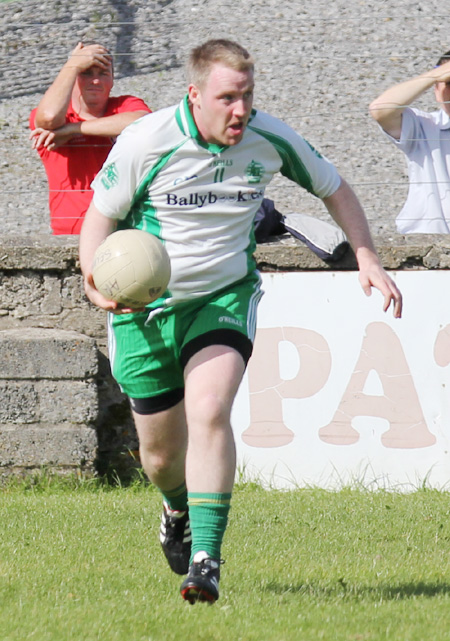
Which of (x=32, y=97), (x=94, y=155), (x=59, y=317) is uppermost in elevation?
(x=94, y=155)

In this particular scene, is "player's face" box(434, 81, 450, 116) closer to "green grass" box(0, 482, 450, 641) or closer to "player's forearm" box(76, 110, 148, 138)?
"player's forearm" box(76, 110, 148, 138)

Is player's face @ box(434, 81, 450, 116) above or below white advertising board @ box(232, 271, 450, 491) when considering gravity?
above

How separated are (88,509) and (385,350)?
2.48 m

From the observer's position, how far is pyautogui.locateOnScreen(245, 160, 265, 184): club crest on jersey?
A: 454cm

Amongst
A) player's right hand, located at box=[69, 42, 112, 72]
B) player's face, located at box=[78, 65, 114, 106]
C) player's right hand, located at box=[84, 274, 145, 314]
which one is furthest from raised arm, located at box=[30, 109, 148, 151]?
player's right hand, located at box=[84, 274, 145, 314]

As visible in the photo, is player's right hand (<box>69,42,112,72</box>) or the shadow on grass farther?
player's right hand (<box>69,42,112,72</box>)

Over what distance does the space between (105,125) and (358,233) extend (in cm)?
344

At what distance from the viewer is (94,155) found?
789cm

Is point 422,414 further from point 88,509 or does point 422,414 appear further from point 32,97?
point 32,97

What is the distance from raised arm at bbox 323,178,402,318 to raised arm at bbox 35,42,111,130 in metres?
3.53

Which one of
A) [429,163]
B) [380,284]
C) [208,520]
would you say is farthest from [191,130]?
[429,163]

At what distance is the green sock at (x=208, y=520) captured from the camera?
4.07 metres

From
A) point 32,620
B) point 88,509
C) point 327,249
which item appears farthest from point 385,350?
point 32,620

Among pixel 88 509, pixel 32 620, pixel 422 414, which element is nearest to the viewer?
pixel 32 620
